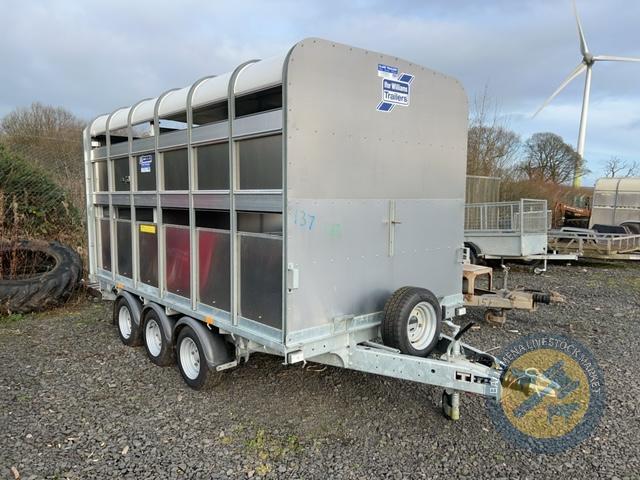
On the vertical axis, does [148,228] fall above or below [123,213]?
below

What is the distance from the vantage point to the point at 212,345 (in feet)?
13.3

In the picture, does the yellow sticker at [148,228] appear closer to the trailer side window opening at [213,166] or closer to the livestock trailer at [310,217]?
the livestock trailer at [310,217]

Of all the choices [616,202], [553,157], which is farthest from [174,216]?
[553,157]

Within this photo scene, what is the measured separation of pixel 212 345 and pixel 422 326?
186 cm

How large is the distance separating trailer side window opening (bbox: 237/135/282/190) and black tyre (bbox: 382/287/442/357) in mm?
1342

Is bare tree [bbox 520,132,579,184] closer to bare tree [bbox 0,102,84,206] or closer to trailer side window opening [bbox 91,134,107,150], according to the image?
bare tree [bbox 0,102,84,206]

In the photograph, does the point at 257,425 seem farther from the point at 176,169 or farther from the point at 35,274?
the point at 35,274

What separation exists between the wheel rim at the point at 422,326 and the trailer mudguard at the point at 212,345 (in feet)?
5.34

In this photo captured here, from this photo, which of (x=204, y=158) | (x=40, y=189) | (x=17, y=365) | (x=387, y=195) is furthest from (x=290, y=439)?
(x=40, y=189)

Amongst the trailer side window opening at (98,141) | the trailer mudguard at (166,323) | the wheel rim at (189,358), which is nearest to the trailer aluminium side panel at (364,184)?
the wheel rim at (189,358)

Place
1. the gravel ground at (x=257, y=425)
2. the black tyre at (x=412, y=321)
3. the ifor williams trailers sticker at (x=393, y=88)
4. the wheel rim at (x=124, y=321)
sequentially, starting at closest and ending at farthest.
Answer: the gravel ground at (x=257, y=425) → the black tyre at (x=412, y=321) → the ifor williams trailers sticker at (x=393, y=88) → the wheel rim at (x=124, y=321)

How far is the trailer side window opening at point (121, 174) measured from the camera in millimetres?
5301

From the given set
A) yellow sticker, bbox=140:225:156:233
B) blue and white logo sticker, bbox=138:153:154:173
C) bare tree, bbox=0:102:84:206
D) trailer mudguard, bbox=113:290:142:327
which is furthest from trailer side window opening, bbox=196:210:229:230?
bare tree, bbox=0:102:84:206

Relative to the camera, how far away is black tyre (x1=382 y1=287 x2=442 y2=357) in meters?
3.62
